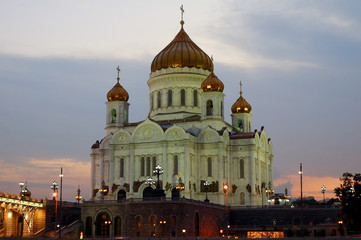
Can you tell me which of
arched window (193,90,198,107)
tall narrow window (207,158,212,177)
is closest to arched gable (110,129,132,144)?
tall narrow window (207,158,212,177)

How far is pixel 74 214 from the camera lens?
269 feet

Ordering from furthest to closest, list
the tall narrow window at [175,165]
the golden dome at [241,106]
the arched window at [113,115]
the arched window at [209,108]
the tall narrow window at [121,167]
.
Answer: the golden dome at [241,106]
the arched window at [113,115]
the arched window at [209,108]
the tall narrow window at [121,167]
the tall narrow window at [175,165]

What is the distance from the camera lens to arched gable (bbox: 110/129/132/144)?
291 ft

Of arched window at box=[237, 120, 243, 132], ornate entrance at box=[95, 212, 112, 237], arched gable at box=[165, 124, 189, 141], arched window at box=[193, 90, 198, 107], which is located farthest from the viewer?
arched window at box=[237, 120, 243, 132]

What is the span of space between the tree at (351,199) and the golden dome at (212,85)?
2548 cm

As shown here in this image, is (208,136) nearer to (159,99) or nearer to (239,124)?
(159,99)

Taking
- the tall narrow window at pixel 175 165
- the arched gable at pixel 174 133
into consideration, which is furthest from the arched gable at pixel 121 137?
the tall narrow window at pixel 175 165

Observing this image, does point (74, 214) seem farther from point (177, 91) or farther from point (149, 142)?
point (177, 91)

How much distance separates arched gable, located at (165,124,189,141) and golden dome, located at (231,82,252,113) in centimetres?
1593

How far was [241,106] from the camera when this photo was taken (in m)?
98.0

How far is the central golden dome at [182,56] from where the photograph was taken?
3711 inches

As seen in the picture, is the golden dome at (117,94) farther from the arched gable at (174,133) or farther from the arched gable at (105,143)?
the arched gable at (174,133)

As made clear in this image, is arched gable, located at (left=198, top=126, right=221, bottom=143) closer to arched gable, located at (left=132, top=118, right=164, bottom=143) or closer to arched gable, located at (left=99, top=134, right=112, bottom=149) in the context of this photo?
arched gable, located at (left=132, top=118, right=164, bottom=143)

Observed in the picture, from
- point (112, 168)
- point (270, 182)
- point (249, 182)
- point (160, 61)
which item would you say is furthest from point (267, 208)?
point (160, 61)
